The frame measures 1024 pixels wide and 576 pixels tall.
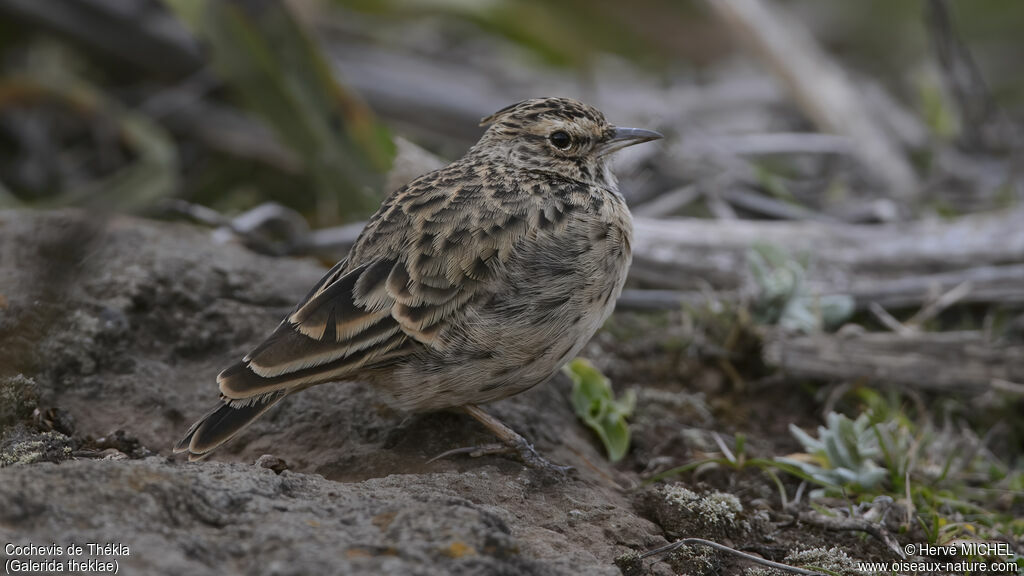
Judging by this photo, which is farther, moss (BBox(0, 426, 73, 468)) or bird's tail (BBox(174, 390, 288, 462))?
bird's tail (BBox(174, 390, 288, 462))

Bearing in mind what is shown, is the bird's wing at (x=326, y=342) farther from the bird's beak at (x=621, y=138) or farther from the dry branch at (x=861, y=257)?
the dry branch at (x=861, y=257)

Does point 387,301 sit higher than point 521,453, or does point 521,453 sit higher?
point 387,301

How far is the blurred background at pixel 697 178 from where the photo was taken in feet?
17.1

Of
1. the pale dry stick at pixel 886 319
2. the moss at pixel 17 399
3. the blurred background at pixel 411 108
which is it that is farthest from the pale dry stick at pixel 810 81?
the moss at pixel 17 399

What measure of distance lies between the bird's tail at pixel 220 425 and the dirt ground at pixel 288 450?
20 cm

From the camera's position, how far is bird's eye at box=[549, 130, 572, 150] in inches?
196

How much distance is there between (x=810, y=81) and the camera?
8.59 m

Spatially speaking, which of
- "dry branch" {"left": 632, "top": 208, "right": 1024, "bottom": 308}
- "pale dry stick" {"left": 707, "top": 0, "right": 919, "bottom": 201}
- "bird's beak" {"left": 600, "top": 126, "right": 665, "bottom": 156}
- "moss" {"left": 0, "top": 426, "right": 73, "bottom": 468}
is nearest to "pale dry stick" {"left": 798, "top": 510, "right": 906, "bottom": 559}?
"bird's beak" {"left": 600, "top": 126, "right": 665, "bottom": 156}

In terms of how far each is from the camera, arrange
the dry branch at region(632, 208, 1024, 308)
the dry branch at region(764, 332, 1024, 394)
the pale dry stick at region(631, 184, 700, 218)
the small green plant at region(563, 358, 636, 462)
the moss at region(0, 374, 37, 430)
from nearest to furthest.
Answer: the moss at region(0, 374, 37, 430) < the small green plant at region(563, 358, 636, 462) < the dry branch at region(764, 332, 1024, 394) < the dry branch at region(632, 208, 1024, 308) < the pale dry stick at region(631, 184, 700, 218)

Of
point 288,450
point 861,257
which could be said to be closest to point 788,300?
point 861,257

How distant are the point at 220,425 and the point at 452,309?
38.9 inches

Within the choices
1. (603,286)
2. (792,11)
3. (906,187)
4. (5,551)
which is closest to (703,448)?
(603,286)

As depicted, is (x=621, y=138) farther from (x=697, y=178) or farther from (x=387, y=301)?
(x=697, y=178)

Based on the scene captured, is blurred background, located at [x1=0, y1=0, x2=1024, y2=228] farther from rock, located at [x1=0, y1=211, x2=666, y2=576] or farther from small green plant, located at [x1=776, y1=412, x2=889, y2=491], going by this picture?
small green plant, located at [x1=776, y1=412, x2=889, y2=491]
